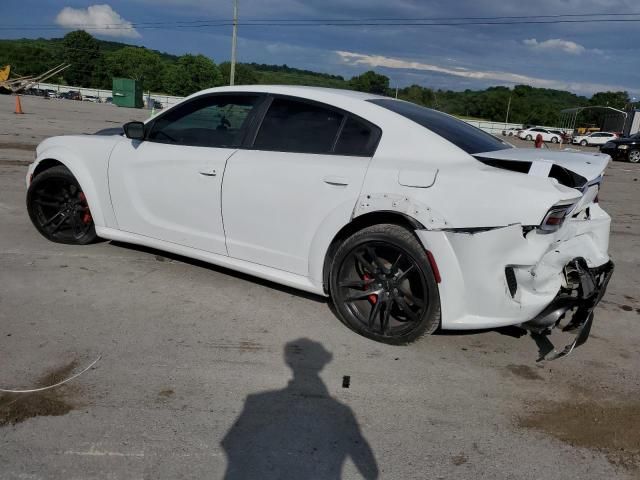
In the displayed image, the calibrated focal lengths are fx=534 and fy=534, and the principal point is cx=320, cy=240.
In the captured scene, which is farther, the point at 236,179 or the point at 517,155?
the point at 236,179

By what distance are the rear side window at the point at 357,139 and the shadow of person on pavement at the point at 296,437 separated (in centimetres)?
149

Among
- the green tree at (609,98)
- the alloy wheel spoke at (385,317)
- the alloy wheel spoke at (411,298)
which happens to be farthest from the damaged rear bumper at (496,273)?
the green tree at (609,98)

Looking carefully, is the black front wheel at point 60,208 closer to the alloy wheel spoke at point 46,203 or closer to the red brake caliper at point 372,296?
the alloy wheel spoke at point 46,203

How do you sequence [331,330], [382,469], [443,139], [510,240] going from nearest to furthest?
1. [382,469]
2. [510,240]
3. [443,139]
4. [331,330]

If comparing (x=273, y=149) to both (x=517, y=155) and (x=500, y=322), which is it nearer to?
(x=517, y=155)

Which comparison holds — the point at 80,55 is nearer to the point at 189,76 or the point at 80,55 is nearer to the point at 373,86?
the point at 189,76

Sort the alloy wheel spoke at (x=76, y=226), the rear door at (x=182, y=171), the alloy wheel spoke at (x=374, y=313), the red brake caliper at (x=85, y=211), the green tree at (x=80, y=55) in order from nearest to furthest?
the alloy wheel spoke at (x=374, y=313)
the rear door at (x=182, y=171)
the red brake caliper at (x=85, y=211)
the alloy wheel spoke at (x=76, y=226)
the green tree at (x=80, y=55)

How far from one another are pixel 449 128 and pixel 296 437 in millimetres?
2428

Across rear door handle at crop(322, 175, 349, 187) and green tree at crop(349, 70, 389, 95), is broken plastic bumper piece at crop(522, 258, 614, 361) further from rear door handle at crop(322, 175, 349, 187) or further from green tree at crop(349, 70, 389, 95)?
green tree at crop(349, 70, 389, 95)

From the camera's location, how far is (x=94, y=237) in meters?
5.14

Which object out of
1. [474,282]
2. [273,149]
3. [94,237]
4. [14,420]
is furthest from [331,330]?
[94,237]

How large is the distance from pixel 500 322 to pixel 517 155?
1.13 metres

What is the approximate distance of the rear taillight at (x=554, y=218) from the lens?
9.75ft

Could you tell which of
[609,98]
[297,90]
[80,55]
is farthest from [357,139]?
[609,98]
